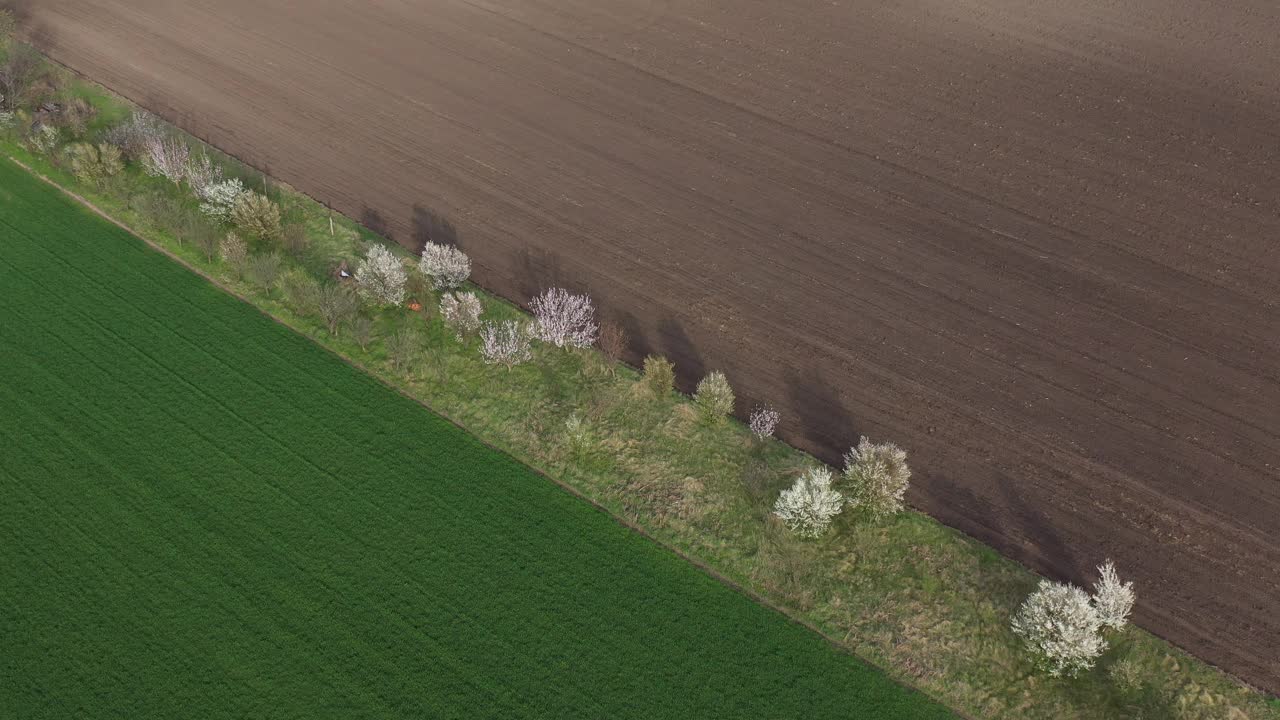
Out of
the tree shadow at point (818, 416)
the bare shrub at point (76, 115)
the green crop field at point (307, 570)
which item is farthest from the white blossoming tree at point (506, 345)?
the bare shrub at point (76, 115)

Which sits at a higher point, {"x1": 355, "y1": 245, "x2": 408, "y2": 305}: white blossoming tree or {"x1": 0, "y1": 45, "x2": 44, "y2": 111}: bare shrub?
{"x1": 355, "y1": 245, "x2": 408, "y2": 305}: white blossoming tree

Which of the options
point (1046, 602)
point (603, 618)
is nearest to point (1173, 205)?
point (1046, 602)

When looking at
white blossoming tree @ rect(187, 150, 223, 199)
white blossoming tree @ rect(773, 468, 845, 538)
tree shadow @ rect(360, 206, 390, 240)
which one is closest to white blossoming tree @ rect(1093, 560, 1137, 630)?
white blossoming tree @ rect(773, 468, 845, 538)

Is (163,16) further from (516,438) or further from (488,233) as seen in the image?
(516,438)

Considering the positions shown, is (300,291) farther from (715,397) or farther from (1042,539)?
(1042,539)

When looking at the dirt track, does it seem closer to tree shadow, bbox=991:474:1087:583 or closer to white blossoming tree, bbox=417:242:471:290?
tree shadow, bbox=991:474:1087:583

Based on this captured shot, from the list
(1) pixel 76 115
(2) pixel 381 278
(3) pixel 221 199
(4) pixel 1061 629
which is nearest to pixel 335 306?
(2) pixel 381 278

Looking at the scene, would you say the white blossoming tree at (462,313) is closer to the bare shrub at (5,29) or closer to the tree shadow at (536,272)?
the tree shadow at (536,272)
